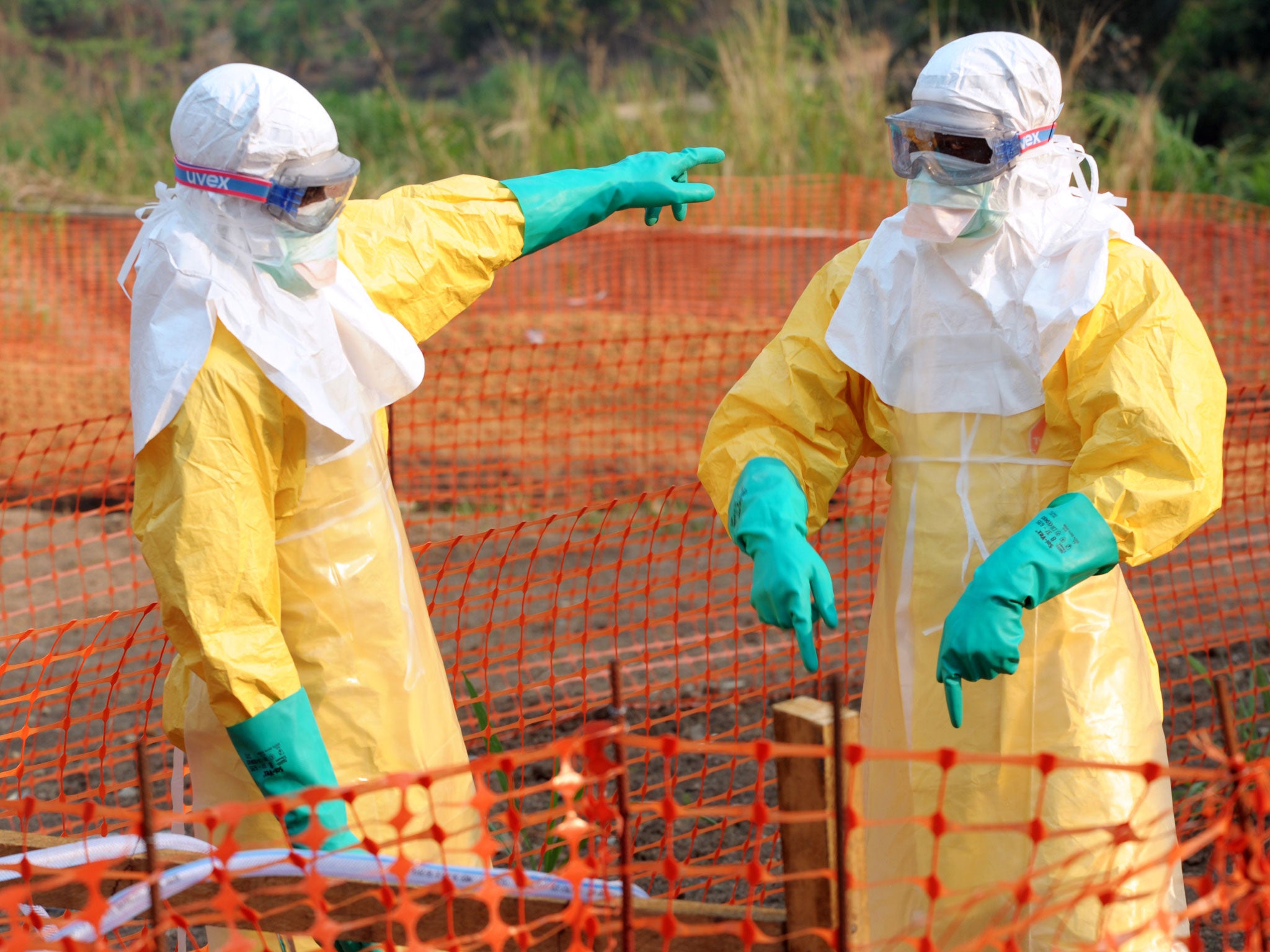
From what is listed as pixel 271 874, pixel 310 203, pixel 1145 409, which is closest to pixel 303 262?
pixel 310 203

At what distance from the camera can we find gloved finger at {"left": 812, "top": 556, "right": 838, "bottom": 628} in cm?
201

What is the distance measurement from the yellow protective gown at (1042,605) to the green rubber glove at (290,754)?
2.70ft

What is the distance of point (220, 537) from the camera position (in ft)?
6.46

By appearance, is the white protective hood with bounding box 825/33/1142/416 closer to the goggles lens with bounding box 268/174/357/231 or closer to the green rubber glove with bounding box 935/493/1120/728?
the green rubber glove with bounding box 935/493/1120/728

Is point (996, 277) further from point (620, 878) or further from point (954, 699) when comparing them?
point (620, 878)

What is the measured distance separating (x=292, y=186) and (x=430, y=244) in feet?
1.36

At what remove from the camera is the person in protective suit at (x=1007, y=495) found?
189cm

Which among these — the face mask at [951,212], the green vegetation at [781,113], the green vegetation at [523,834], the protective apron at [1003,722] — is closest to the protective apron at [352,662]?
the green vegetation at [523,834]

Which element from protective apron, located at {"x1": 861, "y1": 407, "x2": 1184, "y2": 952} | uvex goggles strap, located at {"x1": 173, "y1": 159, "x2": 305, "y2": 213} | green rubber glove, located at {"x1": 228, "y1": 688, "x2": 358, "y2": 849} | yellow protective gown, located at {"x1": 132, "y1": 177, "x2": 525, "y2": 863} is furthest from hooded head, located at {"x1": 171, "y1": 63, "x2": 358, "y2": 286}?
protective apron, located at {"x1": 861, "y1": 407, "x2": 1184, "y2": 952}

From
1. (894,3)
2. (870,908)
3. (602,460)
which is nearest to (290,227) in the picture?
(870,908)

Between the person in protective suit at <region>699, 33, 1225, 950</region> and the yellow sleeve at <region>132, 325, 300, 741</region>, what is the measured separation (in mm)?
780

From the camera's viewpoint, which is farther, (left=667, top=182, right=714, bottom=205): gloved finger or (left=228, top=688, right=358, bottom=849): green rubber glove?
(left=667, top=182, right=714, bottom=205): gloved finger

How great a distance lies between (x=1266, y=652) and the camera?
4449 millimetres

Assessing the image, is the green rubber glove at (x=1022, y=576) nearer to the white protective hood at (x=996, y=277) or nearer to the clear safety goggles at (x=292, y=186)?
the white protective hood at (x=996, y=277)
